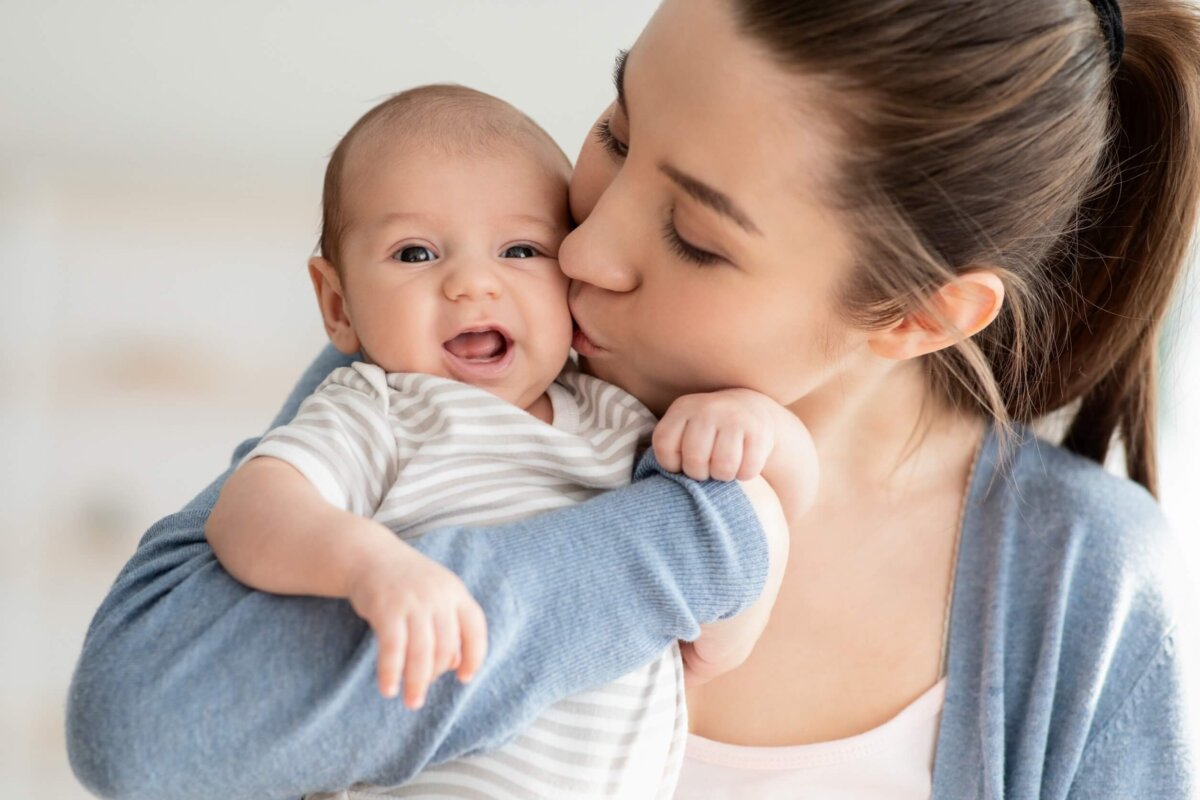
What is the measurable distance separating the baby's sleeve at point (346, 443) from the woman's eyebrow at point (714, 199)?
14.4 inches

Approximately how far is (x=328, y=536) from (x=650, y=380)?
1.50ft

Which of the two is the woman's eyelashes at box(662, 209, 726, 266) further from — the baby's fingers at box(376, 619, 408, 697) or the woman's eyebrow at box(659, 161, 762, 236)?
the baby's fingers at box(376, 619, 408, 697)

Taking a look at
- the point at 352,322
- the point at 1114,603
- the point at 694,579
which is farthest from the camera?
the point at 1114,603

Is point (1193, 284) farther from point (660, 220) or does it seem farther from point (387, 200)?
point (387, 200)

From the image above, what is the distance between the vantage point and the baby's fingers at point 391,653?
2.58ft

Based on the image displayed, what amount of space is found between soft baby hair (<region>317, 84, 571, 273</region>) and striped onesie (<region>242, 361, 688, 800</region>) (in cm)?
22

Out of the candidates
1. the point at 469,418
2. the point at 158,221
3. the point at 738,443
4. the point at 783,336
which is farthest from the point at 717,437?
the point at 158,221

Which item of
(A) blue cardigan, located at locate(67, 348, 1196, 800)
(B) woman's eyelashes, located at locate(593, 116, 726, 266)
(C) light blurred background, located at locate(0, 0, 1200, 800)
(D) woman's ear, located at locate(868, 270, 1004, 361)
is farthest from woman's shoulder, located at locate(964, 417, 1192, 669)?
(C) light blurred background, located at locate(0, 0, 1200, 800)

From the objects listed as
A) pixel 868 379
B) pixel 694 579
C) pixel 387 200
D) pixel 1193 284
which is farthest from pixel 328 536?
pixel 1193 284

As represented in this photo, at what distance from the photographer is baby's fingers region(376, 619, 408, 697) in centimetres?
79

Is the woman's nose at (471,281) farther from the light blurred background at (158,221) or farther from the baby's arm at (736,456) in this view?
the light blurred background at (158,221)

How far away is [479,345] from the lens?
3.95 ft

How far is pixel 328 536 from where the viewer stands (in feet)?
2.89

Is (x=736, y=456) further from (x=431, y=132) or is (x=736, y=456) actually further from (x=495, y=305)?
(x=431, y=132)
